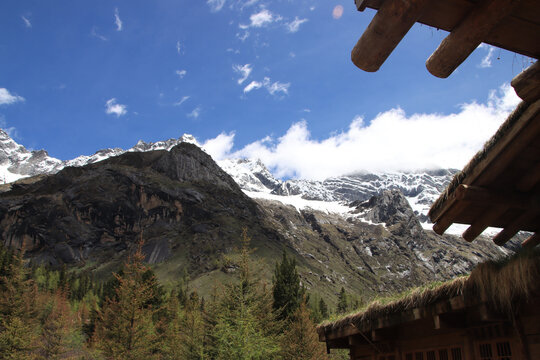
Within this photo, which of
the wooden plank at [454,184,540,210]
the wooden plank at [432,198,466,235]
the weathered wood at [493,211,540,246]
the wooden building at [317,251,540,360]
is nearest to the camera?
the wooden building at [317,251,540,360]

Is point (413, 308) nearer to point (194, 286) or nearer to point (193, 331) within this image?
point (193, 331)

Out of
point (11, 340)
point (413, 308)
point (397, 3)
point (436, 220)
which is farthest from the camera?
point (11, 340)

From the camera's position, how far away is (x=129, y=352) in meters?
25.0

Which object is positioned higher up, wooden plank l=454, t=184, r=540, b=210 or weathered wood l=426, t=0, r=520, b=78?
weathered wood l=426, t=0, r=520, b=78

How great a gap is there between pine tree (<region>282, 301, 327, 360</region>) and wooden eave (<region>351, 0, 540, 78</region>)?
2646 cm

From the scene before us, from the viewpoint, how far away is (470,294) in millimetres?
5684

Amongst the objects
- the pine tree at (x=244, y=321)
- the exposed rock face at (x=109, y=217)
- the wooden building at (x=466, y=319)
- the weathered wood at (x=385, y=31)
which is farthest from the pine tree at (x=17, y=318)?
the exposed rock face at (x=109, y=217)

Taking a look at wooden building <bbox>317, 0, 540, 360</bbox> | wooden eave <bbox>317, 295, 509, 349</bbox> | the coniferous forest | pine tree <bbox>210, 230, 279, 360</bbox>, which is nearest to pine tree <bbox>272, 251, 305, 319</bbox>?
the coniferous forest

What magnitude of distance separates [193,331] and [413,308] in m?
24.1

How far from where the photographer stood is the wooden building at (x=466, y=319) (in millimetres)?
5000

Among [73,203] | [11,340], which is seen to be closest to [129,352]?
[11,340]

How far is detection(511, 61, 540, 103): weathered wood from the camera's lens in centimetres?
342

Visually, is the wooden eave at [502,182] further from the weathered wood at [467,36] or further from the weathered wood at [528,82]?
the weathered wood at [467,36]

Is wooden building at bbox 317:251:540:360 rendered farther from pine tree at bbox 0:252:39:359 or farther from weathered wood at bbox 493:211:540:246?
pine tree at bbox 0:252:39:359
